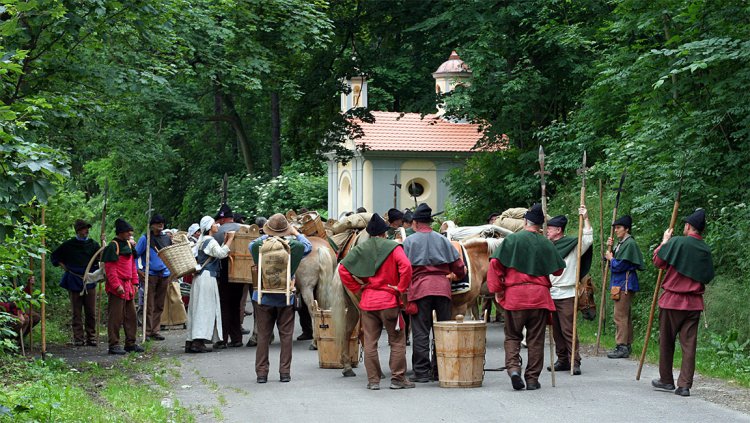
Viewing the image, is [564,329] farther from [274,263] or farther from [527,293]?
[274,263]

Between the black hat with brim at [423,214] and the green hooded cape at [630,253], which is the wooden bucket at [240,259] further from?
the green hooded cape at [630,253]

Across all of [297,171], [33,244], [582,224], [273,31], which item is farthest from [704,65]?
[297,171]

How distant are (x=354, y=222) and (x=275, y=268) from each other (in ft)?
11.6

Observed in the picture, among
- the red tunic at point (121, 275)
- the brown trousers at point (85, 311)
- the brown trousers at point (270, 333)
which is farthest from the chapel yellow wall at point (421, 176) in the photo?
the brown trousers at point (270, 333)

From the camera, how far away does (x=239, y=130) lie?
46719mm

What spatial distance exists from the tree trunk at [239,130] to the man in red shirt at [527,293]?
32492 millimetres

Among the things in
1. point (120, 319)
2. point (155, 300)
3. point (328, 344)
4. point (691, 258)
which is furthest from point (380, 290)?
point (155, 300)

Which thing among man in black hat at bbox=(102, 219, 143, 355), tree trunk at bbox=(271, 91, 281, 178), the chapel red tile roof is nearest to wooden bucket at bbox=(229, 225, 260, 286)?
man in black hat at bbox=(102, 219, 143, 355)

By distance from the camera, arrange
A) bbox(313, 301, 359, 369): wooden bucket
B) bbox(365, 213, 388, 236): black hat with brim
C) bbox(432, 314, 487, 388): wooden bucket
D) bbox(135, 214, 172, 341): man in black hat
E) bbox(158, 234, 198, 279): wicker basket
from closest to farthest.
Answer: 1. bbox(432, 314, 487, 388): wooden bucket
2. bbox(365, 213, 388, 236): black hat with brim
3. bbox(313, 301, 359, 369): wooden bucket
4. bbox(158, 234, 198, 279): wicker basket
5. bbox(135, 214, 172, 341): man in black hat

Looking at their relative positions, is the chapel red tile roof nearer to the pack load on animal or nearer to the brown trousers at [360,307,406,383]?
the pack load on animal

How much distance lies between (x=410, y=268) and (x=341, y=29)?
18.1 metres

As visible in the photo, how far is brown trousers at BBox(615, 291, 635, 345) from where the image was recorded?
1526 centimetres

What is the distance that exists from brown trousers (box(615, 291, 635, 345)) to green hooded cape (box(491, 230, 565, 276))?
3310mm

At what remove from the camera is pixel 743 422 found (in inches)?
400
